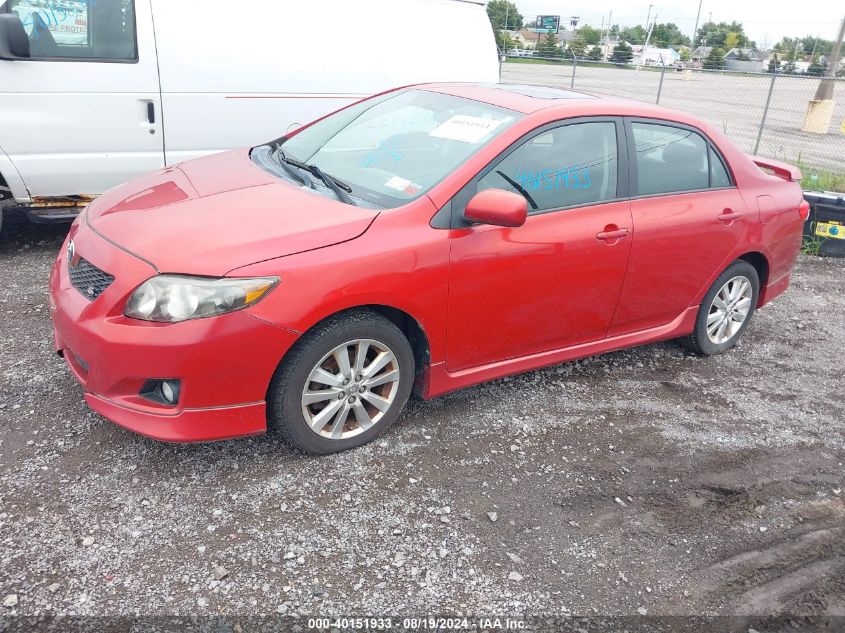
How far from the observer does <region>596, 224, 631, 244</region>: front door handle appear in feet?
12.4

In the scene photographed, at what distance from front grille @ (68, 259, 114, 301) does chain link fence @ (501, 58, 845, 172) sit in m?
9.12

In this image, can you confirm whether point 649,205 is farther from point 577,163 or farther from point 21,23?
point 21,23

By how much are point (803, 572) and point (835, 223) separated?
534 centimetres

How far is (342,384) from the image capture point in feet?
10.5

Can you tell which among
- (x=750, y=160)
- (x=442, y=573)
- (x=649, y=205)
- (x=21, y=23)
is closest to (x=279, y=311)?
(x=442, y=573)

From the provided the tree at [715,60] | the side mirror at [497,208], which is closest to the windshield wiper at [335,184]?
the side mirror at [497,208]

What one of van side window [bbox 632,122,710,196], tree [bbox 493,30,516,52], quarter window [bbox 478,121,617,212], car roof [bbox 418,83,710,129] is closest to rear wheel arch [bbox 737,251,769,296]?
van side window [bbox 632,122,710,196]

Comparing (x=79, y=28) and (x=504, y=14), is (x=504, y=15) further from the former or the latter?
(x=79, y=28)

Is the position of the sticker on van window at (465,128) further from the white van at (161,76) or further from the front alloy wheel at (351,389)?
the white van at (161,76)

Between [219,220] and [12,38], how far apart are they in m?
3.10

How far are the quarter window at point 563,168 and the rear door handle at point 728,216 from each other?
33.6 inches

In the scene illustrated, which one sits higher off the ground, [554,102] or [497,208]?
[554,102]

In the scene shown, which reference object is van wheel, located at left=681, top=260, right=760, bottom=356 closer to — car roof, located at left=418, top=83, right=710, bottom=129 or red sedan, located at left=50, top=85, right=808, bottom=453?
red sedan, located at left=50, top=85, right=808, bottom=453

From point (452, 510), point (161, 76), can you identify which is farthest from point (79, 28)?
point (452, 510)
